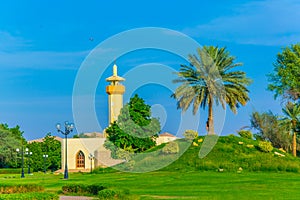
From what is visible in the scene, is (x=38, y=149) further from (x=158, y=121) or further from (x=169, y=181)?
(x=169, y=181)

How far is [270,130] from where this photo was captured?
196 feet

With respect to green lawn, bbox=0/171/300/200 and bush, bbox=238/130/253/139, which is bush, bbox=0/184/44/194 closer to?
green lawn, bbox=0/171/300/200

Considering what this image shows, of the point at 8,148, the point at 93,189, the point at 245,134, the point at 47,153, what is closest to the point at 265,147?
the point at 245,134

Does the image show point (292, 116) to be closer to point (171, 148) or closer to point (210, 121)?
point (210, 121)

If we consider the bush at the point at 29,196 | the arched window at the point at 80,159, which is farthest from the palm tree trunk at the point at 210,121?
the bush at the point at 29,196

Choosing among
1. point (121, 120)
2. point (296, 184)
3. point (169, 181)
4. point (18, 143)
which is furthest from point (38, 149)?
point (296, 184)

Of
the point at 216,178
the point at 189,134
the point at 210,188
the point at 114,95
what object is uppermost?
the point at 114,95

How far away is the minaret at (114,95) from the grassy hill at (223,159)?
2180 cm

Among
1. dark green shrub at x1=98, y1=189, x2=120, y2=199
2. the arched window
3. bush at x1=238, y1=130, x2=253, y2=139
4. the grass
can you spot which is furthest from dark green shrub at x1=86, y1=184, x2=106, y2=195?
the arched window

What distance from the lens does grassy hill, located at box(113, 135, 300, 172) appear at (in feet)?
127

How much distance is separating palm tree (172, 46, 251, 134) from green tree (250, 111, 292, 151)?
12075mm

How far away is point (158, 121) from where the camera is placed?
153 feet

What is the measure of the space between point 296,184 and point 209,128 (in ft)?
69.1

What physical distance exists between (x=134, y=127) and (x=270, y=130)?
19624mm
